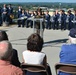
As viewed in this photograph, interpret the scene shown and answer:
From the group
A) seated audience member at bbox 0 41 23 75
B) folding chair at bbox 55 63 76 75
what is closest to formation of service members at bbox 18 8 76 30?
folding chair at bbox 55 63 76 75

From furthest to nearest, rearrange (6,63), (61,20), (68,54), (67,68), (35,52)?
(61,20) < (35,52) < (68,54) < (67,68) < (6,63)

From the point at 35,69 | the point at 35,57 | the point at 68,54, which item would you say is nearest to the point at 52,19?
the point at 35,57

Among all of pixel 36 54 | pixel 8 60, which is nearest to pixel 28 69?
pixel 36 54

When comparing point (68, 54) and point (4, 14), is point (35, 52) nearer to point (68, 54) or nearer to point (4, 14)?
point (68, 54)

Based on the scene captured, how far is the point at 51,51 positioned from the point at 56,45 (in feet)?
4.51

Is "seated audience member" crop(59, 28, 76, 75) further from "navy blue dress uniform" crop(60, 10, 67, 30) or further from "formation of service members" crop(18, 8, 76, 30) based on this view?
"navy blue dress uniform" crop(60, 10, 67, 30)

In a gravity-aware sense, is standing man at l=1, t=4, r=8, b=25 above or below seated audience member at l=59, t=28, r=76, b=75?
below

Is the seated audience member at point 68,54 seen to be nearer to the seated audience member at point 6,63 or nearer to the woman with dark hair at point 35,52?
the woman with dark hair at point 35,52

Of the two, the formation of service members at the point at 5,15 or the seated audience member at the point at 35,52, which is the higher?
the seated audience member at the point at 35,52

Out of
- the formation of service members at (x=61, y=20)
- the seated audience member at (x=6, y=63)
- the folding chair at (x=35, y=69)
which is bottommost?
the formation of service members at (x=61, y=20)

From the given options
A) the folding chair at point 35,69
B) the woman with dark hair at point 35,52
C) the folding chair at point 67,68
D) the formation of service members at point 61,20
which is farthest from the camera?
the formation of service members at point 61,20

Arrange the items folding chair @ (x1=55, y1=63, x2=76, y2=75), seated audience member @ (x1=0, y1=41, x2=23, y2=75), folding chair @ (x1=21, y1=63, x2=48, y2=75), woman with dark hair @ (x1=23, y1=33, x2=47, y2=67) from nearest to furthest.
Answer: seated audience member @ (x1=0, y1=41, x2=23, y2=75) → folding chair @ (x1=55, y1=63, x2=76, y2=75) → folding chair @ (x1=21, y1=63, x2=48, y2=75) → woman with dark hair @ (x1=23, y1=33, x2=47, y2=67)

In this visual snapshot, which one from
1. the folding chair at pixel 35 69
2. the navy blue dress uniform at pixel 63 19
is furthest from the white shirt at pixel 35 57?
the navy blue dress uniform at pixel 63 19

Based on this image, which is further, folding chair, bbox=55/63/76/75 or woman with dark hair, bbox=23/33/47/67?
woman with dark hair, bbox=23/33/47/67
